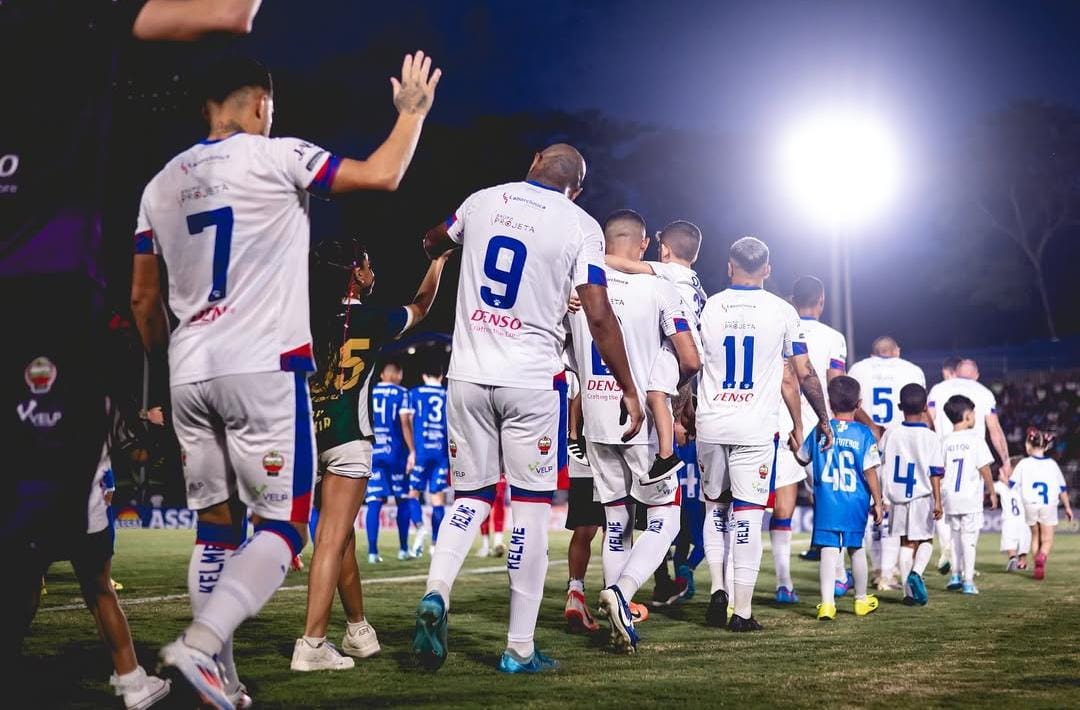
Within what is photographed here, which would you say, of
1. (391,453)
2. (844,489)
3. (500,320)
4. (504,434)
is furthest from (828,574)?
(391,453)

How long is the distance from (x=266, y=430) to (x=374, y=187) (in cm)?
99

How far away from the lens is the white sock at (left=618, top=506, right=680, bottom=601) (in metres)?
6.29

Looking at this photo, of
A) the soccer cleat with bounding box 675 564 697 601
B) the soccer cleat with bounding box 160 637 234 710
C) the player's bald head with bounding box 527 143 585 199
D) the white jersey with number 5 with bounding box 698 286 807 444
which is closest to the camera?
the soccer cleat with bounding box 160 637 234 710

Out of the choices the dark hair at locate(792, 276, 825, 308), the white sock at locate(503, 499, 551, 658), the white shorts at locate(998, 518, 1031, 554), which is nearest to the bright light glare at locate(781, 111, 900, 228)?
the white shorts at locate(998, 518, 1031, 554)

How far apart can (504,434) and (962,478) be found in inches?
284

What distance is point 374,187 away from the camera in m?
3.93

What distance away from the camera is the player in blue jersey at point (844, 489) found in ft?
26.2

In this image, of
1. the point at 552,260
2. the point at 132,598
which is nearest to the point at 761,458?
the point at 552,260

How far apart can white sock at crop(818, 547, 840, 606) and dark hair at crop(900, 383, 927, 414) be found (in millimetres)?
2399

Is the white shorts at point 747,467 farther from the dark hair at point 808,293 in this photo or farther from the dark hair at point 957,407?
the dark hair at point 957,407

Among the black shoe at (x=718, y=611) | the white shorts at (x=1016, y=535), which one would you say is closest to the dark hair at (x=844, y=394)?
the black shoe at (x=718, y=611)

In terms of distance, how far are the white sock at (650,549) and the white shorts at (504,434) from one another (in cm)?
111

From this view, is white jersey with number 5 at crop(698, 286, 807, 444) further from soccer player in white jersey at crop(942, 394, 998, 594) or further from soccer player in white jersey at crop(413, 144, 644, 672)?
soccer player in white jersey at crop(942, 394, 998, 594)

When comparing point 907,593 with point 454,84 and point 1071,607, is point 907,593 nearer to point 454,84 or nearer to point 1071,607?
point 1071,607
